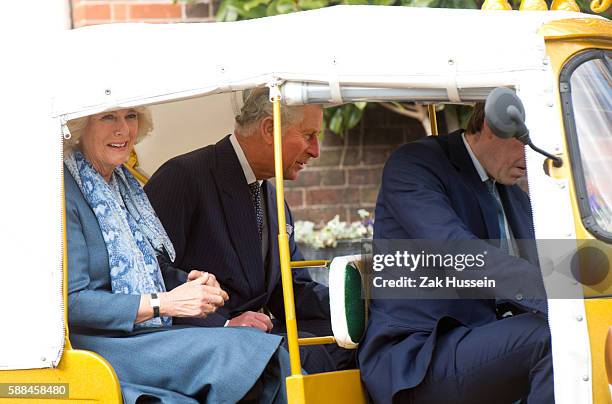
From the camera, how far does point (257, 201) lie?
16.7 feet

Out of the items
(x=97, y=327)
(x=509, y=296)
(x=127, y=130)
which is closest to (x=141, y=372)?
(x=97, y=327)

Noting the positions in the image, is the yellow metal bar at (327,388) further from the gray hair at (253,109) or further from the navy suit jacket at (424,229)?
the gray hair at (253,109)

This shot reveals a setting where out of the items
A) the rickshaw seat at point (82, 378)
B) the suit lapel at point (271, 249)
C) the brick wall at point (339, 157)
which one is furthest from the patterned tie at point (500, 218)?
the brick wall at point (339, 157)

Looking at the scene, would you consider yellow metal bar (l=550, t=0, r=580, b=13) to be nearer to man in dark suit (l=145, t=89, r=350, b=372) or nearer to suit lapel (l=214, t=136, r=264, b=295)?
man in dark suit (l=145, t=89, r=350, b=372)

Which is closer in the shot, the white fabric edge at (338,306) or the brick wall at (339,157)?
the white fabric edge at (338,306)

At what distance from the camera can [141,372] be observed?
4.18 metres

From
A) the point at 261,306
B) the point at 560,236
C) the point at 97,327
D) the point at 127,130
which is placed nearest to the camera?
the point at 560,236

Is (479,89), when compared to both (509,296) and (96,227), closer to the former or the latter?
(509,296)

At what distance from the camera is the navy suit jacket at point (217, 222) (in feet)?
16.1

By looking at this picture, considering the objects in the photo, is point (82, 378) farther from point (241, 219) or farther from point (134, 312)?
point (241, 219)

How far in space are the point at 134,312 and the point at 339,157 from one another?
166 inches

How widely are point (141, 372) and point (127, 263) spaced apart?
37 centimetres

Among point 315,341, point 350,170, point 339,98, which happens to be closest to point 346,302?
point 315,341

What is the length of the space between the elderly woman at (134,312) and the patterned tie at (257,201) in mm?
677
